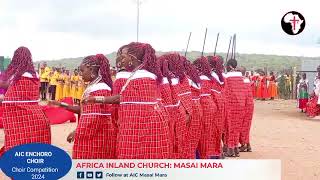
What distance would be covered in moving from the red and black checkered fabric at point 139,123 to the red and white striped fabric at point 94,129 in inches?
11.0

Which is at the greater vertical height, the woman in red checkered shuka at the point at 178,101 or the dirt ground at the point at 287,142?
the woman in red checkered shuka at the point at 178,101

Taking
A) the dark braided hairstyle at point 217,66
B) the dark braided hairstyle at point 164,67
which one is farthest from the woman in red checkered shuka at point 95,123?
the dark braided hairstyle at point 217,66

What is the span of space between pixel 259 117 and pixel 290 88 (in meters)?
11.7

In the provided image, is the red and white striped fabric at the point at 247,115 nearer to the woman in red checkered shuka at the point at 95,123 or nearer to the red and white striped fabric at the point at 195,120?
the red and white striped fabric at the point at 195,120

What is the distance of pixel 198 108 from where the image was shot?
7.13 m

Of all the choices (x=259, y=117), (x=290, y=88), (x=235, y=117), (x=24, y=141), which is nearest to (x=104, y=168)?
(x=24, y=141)

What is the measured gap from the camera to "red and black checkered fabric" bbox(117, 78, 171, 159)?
491 centimetres

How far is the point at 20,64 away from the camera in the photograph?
19.1ft

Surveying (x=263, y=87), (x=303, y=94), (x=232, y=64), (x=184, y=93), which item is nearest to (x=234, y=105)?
(x=232, y=64)

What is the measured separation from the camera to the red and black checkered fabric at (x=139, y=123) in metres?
4.91

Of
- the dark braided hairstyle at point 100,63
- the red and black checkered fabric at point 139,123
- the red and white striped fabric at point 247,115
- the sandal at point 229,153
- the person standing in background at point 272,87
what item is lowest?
the person standing in background at point 272,87

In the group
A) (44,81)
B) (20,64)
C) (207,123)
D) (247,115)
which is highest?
(20,64)

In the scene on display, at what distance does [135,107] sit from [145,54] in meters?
0.44

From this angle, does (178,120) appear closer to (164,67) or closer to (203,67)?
(164,67)
